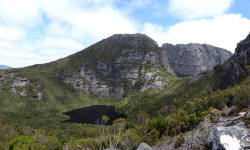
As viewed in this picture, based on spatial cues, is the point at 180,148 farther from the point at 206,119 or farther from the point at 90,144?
the point at 90,144

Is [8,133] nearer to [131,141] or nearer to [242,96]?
[131,141]

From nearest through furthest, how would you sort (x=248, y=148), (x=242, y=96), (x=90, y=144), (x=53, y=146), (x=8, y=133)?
1. (x=248, y=148)
2. (x=242, y=96)
3. (x=90, y=144)
4. (x=53, y=146)
5. (x=8, y=133)

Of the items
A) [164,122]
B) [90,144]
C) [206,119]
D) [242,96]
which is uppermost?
[242,96]

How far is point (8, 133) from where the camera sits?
13938cm

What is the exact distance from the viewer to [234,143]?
19375 millimetres

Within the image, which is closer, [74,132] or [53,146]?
[53,146]

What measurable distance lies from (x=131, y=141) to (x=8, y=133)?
430 ft

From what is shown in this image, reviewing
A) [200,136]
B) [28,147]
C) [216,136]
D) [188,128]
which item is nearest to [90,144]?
[28,147]

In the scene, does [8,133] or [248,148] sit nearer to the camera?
[248,148]

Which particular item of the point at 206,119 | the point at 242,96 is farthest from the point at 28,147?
the point at 242,96

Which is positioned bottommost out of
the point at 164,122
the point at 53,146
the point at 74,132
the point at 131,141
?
the point at 74,132

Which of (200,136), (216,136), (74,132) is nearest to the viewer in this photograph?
(216,136)

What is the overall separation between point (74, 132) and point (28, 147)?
99428 mm

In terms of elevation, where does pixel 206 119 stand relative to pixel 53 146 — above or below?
above
